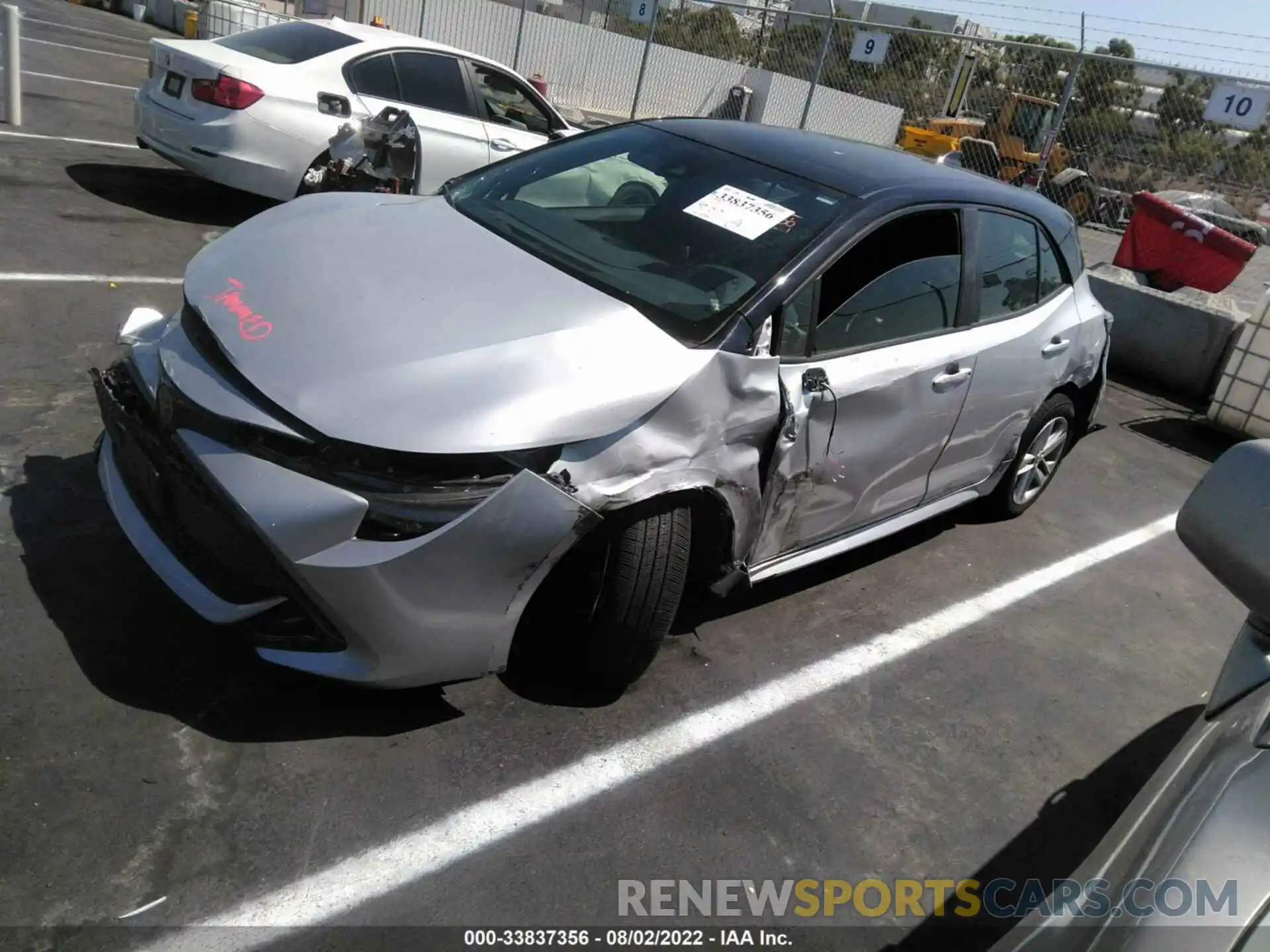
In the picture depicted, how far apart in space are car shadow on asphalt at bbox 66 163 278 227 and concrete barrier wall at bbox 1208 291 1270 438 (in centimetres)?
748

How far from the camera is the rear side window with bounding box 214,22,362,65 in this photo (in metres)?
7.32

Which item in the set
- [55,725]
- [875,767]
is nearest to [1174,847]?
[875,767]

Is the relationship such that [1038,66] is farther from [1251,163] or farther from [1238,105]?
[1238,105]

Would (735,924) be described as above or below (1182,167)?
below

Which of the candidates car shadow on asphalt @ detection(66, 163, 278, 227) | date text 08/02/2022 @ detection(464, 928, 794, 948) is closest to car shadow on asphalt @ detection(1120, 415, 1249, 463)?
date text 08/02/2022 @ detection(464, 928, 794, 948)

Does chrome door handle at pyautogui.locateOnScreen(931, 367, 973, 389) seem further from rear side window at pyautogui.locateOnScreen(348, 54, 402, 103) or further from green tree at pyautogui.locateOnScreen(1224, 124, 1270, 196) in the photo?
green tree at pyautogui.locateOnScreen(1224, 124, 1270, 196)

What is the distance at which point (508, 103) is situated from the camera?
807 centimetres

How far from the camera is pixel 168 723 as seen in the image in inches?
106

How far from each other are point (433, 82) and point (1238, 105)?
7868 mm

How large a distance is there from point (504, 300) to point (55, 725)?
5.53 feet

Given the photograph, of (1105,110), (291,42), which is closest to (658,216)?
(291,42)

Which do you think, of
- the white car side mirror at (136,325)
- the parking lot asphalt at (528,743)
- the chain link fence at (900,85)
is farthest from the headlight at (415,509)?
the chain link fence at (900,85)

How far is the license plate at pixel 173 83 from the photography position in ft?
22.9

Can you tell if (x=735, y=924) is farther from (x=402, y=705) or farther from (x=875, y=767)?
(x=402, y=705)
